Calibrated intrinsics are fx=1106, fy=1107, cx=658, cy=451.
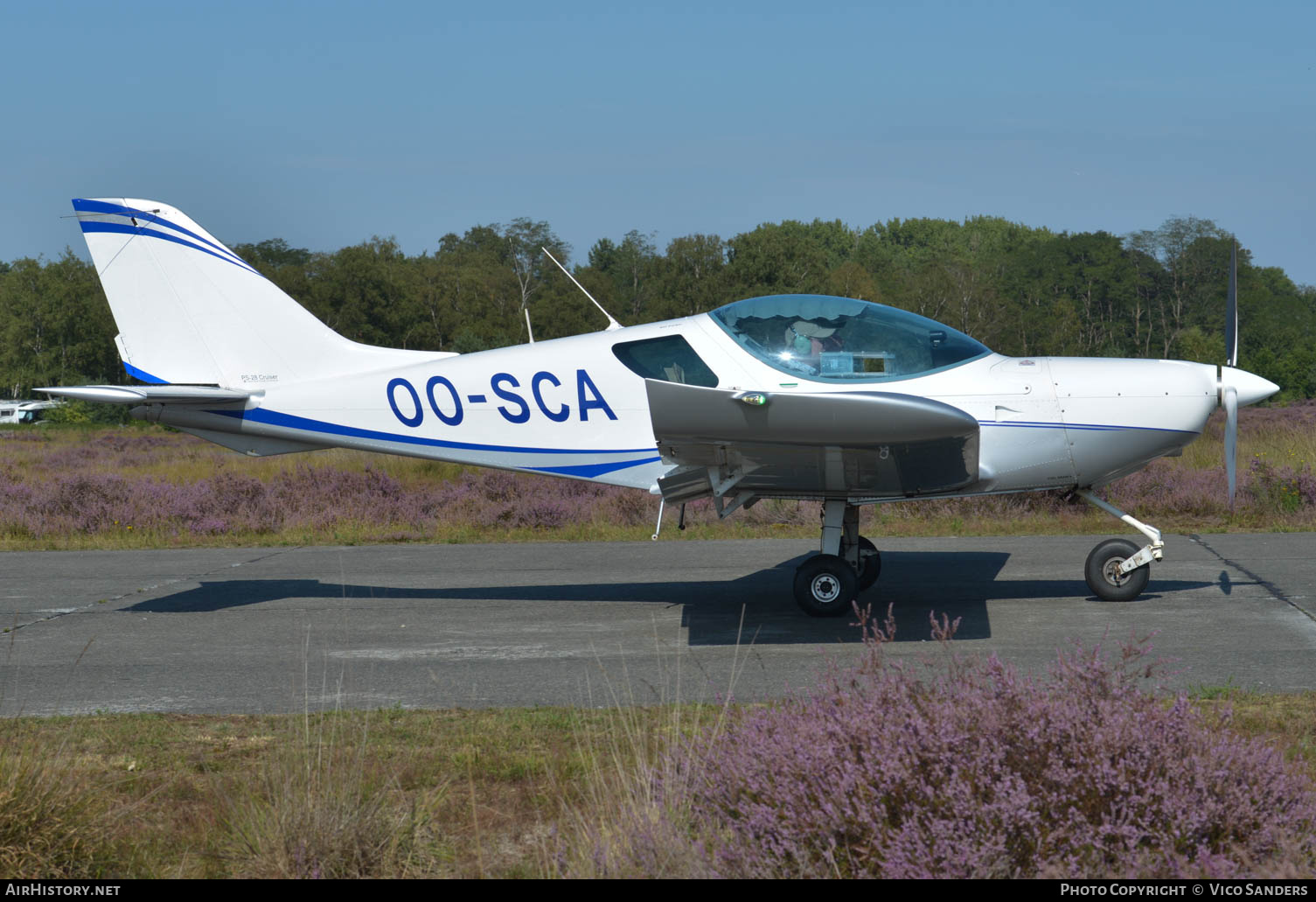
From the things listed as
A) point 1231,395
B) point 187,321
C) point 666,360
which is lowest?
point 1231,395

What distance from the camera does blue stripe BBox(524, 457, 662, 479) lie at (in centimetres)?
875

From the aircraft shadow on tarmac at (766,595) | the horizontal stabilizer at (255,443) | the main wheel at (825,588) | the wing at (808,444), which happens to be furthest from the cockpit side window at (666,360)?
the horizontal stabilizer at (255,443)

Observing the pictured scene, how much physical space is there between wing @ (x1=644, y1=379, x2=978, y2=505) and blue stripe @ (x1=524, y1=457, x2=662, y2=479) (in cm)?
41

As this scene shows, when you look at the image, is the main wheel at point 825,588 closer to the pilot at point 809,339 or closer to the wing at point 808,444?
the wing at point 808,444

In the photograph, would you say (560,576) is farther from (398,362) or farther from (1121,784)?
(1121,784)

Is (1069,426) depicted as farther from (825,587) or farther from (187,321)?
(187,321)

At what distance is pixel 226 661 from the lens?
23.9ft

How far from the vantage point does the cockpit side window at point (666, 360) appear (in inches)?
330

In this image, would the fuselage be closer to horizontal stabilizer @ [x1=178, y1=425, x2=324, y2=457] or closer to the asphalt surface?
horizontal stabilizer @ [x1=178, y1=425, x2=324, y2=457]

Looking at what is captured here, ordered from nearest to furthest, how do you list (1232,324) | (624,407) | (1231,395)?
(1231,395)
(624,407)
(1232,324)

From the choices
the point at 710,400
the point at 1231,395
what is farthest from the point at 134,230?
the point at 1231,395

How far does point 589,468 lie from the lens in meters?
8.83

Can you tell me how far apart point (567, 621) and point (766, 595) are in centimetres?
185

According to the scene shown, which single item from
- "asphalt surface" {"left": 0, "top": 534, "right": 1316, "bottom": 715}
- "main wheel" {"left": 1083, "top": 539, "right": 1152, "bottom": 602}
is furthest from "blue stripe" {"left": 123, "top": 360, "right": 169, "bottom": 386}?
"main wheel" {"left": 1083, "top": 539, "right": 1152, "bottom": 602}
